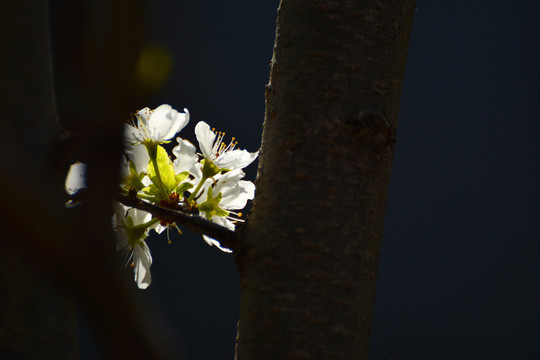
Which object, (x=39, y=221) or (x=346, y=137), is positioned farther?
(x=346, y=137)

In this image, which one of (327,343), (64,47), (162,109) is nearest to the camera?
(64,47)

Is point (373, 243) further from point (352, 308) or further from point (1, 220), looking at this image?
point (1, 220)

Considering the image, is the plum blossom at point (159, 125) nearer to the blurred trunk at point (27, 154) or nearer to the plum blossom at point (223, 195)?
the plum blossom at point (223, 195)

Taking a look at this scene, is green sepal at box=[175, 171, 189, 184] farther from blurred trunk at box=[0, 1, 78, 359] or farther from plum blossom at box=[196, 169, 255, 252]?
blurred trunk at box=[0, 1, 78, 359]

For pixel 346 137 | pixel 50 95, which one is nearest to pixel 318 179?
pixel 346 137

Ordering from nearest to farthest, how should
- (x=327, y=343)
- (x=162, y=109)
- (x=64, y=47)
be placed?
1. (x=64, y=47)
2. (x=327, y=343)
3. (x=162, y=109)

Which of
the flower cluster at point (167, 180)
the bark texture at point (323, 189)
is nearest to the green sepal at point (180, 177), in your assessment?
the flower cluster at point (167, 180)
